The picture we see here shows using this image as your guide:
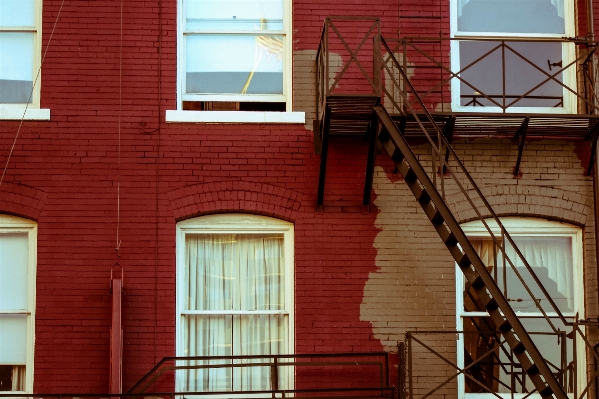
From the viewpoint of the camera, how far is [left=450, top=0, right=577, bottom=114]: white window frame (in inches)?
457

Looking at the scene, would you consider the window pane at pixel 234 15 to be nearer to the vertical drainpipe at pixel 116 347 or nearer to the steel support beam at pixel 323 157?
the steel support beam at pixel 323 157

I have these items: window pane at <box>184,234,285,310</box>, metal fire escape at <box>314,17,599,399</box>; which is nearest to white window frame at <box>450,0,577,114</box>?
metal fire escape at <box>314,17,599,399</box>

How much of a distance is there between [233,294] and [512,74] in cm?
419

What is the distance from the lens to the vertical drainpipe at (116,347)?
34.2ft

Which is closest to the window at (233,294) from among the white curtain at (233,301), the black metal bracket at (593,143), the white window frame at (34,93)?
the white curtain at (233,301)

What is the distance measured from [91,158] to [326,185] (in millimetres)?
2630

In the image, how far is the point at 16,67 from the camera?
11609 millimetres

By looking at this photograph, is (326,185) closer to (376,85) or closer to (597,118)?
(376,85)

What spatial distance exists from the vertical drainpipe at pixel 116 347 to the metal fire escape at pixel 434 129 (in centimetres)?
242

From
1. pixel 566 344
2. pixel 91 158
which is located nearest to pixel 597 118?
pixel 566 344

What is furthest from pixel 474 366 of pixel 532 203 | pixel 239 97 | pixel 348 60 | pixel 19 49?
pixel 19 49

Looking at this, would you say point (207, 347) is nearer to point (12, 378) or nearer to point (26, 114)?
point (12, 378)

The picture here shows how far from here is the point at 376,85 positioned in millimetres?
10211

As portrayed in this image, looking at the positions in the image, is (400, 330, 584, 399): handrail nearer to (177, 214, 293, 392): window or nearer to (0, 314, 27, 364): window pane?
(177, 214, 293, 392): window
